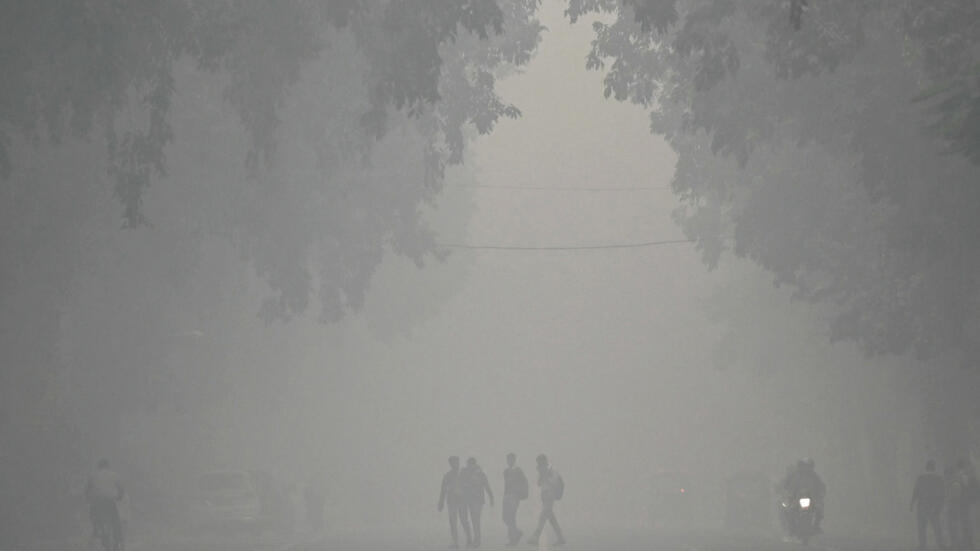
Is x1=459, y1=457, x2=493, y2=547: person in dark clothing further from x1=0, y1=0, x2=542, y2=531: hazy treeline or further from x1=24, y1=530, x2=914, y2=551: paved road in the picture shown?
x1=0, y1=0, x2=542, y2=531: hazy treeline

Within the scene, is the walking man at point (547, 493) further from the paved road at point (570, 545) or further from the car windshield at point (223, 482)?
the car windshield at point (223, 482)

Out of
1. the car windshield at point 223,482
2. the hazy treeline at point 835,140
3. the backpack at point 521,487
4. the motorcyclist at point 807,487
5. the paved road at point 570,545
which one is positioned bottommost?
the paved road at point 570,545

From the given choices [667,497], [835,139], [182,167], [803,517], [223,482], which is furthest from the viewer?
[667,497]

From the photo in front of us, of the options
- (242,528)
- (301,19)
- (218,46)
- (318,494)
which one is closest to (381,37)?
(301,19)

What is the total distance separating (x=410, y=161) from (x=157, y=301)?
31.4 ft

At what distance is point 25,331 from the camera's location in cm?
3300

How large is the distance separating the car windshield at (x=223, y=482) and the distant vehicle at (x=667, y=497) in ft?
74.1

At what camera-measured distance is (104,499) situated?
25406mm

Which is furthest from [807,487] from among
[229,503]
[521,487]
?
[229,503]

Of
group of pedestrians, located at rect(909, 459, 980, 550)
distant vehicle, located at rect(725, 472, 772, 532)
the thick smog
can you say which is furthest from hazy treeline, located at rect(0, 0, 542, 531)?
distant vehicle, located at rect(725, 472, 772, 532)

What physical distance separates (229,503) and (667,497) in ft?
85.8

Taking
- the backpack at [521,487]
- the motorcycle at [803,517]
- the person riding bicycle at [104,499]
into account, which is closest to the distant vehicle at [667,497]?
the motorcycle at [803,517]

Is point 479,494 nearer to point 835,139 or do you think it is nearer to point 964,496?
point 964,496

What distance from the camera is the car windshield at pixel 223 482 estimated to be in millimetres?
36250
